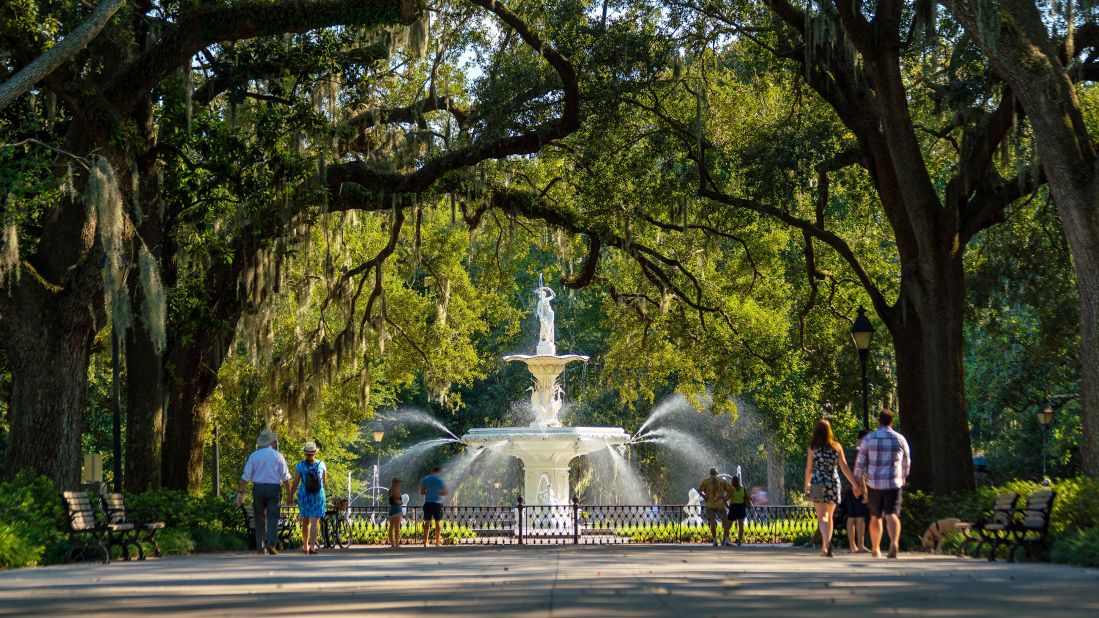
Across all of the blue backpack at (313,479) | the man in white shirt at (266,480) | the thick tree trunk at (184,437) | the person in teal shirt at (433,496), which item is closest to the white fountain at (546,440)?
the person in teal shirt at (433,496)

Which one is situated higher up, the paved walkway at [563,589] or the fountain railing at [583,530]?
the paved walkway at [563,589]

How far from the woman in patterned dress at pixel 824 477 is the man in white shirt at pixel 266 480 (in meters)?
7.00

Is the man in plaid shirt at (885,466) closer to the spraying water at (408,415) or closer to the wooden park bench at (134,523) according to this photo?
the wooden park bench at (134,523)

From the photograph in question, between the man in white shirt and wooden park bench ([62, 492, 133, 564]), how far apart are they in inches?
68.2

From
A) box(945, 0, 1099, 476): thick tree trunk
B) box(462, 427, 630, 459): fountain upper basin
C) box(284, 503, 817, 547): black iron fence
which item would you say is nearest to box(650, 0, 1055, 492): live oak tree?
box(945, 0, 1099, 476): thick tree trunk

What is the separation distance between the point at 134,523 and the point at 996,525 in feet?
36.2

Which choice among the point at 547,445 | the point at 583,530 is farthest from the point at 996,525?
the point at 547,445

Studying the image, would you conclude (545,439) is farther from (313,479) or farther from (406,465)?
(406,465)

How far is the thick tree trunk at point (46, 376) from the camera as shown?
1861 cm

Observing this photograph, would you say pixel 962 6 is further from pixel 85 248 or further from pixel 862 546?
pixel 85 248

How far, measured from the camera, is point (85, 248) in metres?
19.6

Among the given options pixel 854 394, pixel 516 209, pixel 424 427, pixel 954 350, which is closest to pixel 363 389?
pixel 516 209

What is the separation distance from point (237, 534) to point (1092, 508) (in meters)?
13.7

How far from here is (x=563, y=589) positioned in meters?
10.0
